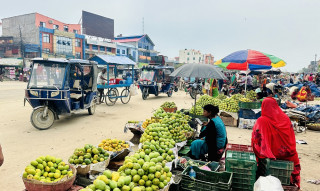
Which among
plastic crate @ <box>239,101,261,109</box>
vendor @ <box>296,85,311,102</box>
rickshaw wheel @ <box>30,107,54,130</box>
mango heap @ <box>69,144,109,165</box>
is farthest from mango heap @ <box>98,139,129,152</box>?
vendor @ <box>296,85,311,102</box>

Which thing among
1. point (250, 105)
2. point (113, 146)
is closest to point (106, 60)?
point (250, 105)

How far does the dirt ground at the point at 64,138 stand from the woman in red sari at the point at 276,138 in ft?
2.45

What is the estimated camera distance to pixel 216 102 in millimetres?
9016

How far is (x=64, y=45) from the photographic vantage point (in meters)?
36.1

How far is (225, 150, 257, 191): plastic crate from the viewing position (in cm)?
332

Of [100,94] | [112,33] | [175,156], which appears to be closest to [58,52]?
[112,33]

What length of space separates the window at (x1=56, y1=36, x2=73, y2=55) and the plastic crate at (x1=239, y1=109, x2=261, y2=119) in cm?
3383

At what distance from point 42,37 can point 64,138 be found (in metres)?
32.2

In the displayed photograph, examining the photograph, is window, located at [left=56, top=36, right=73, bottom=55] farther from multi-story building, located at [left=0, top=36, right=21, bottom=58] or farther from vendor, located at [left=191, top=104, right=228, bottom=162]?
vendor, located at [left=191, top=104, right=228, bottom=162]

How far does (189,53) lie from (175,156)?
9108 centimetres

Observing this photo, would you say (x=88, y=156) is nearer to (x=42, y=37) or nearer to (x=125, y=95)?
A: (x=125, y=95)

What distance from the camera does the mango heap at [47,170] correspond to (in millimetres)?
2916

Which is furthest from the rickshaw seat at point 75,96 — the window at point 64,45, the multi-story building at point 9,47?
the multi-story building at point 9,47

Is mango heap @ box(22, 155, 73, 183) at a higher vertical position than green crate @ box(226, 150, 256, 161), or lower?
lower
